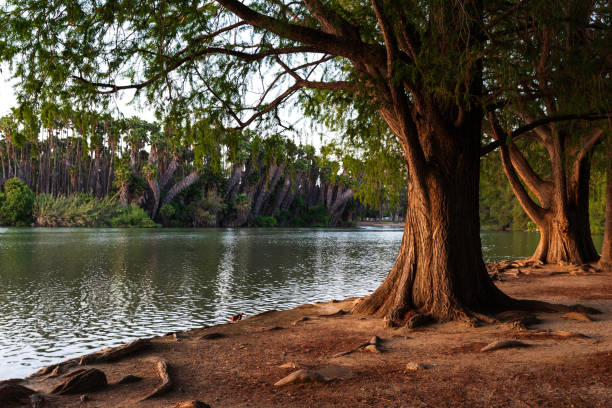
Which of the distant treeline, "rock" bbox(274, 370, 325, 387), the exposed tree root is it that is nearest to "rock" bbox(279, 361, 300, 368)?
"rock" bbox(274, 370, 325, 387)

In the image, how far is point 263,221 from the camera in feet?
285

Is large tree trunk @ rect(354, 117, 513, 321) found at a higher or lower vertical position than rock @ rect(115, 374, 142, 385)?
higher

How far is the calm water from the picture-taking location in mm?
10906

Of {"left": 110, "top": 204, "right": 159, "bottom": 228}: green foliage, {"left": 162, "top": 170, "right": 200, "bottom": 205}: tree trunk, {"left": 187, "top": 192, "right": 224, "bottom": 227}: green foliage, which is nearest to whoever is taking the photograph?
{"left": 110, "top": 204, "right": 159, "bottom": 228}: green foliage

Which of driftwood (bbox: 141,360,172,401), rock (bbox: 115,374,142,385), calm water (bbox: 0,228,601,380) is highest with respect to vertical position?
driftwood (bbox: 141,360,172,401)

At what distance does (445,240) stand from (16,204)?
2738 inches

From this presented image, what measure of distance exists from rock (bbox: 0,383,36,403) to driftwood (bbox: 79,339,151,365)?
174 centimetres

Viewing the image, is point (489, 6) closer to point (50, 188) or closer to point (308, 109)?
point (308, 109)

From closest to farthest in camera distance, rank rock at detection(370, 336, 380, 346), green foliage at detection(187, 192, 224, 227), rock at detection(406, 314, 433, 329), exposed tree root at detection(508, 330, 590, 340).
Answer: exposed tree root at detection(508, 330, 590, 340) → rock at detection(370, 336, 380, 346) → rock at detection(406, 314, 433, 329) → green foliage at detection(187, 192, 224, 227)

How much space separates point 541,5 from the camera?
6.64 m

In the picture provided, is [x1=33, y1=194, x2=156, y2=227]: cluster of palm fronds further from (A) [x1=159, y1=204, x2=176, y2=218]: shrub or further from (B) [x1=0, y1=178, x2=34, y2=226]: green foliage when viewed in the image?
(A) [x1=159, y1=204, x2=176, y2=218]: shrub

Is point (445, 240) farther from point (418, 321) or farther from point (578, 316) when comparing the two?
point (578, 316)

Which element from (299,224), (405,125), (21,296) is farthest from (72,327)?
(299,224)

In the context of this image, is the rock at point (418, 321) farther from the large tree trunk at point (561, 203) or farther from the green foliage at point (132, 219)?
the green foliage at point (132, 219)
